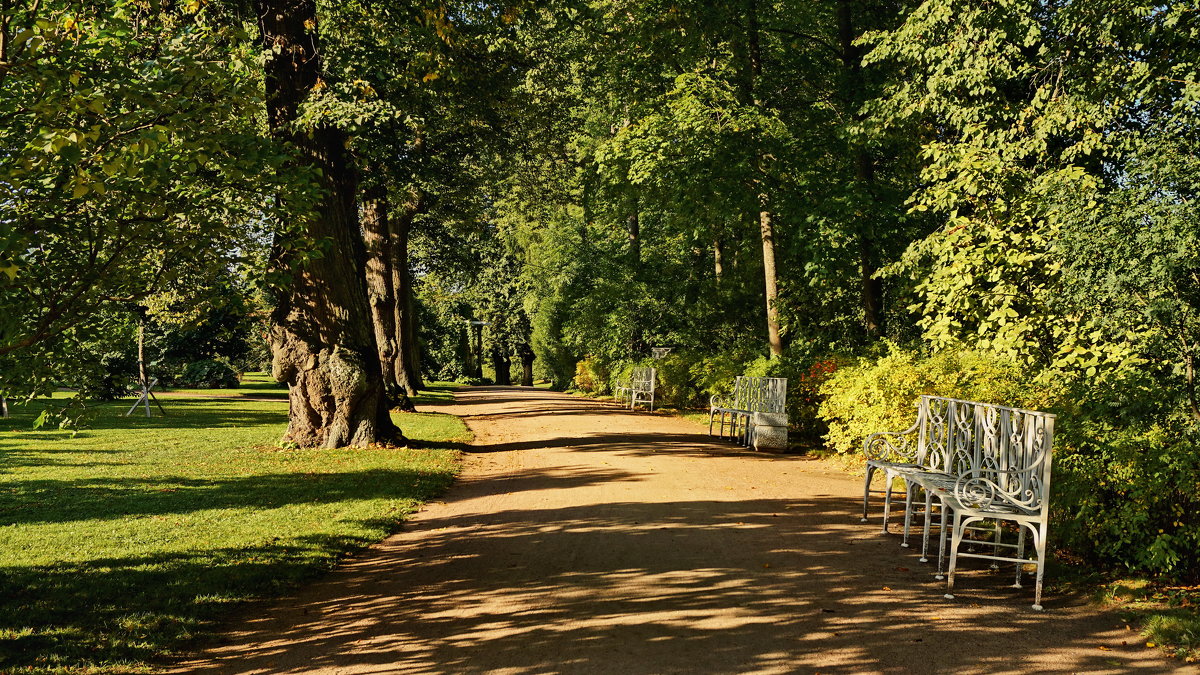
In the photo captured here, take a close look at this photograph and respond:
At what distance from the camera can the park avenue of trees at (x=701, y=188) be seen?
5.13 m

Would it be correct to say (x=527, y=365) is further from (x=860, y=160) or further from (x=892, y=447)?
(x=892, y=447)

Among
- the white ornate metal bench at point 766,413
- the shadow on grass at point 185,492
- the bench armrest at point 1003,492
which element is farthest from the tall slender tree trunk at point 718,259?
the bench armrest at point 1003,492

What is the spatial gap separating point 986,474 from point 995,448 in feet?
1.43

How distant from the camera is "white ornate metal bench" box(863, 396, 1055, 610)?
541 cm

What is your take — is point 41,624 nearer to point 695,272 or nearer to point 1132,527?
point 1132,527

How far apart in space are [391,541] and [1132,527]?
227 inches

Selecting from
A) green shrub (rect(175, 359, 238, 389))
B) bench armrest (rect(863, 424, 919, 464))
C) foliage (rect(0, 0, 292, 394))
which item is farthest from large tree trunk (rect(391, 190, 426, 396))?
foliage (rect(0, 0, 292, 394))

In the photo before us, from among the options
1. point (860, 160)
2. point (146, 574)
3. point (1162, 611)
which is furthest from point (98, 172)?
point (860, 160)

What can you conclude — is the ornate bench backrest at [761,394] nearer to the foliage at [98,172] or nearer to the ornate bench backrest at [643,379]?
the ornate bench backrest at [643,379]

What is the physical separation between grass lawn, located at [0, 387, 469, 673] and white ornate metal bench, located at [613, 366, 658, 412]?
8.21 metres

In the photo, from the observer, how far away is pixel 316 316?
42.0 ft

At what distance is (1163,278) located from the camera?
6.92 meters

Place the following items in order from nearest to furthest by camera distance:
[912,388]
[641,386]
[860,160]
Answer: [912,388] → [860,160] → [641,386]

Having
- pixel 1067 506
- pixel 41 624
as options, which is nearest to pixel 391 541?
pixel 41 624
